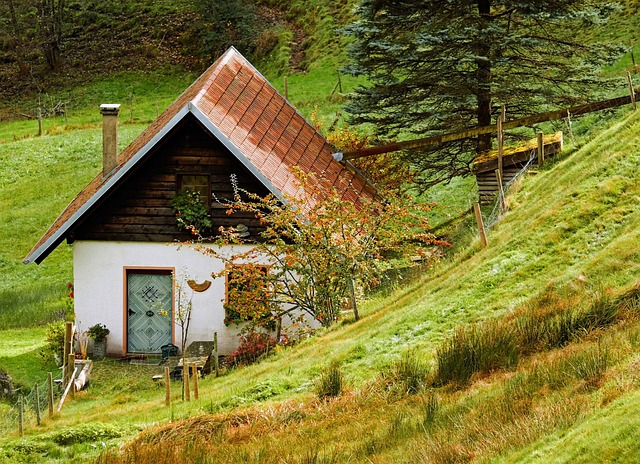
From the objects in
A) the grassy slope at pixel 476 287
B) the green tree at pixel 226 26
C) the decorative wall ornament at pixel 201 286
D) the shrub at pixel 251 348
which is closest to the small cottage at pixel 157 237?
the decorative wall ornament at pixel 201 286

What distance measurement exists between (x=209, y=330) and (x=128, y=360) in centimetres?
205

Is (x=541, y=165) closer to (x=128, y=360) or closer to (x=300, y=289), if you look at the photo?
(x=300, y=289)

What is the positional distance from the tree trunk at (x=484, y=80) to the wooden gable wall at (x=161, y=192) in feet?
25.0

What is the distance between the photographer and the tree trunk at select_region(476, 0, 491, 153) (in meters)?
26.0

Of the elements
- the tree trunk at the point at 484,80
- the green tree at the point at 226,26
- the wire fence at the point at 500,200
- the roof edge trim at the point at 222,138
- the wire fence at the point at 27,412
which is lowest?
the wire fence at the point at 27,412

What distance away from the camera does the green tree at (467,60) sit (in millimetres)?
25703

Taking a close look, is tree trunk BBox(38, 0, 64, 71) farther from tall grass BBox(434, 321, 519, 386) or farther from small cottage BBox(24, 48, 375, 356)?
tall grass BBox(434, 321, 519, 386)

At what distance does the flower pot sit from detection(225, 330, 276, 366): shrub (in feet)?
11.0

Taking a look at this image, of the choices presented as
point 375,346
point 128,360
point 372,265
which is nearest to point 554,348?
point 375,346

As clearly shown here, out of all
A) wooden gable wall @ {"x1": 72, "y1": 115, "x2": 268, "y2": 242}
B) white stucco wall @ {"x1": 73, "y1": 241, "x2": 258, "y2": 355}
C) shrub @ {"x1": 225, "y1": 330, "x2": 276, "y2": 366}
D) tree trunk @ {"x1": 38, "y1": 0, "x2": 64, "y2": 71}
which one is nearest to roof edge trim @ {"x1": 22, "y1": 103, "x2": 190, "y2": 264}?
wooden gable wall @ {"x1": 72, "y1": 115, "x2": 268, "y2": 242}

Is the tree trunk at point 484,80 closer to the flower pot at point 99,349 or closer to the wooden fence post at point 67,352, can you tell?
the flower pot at point 99,349

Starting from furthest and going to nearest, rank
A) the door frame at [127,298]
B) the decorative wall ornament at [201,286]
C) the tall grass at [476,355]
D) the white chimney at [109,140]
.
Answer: the white chimney at [109,140] < the door frame at [127,298] < the decorative wall ornament at [201,286] < the tall grass at [476,355]

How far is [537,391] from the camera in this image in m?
9.68

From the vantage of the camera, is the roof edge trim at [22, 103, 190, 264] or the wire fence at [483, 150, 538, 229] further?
the roof edge trim at [22, 103, 190, 264]
